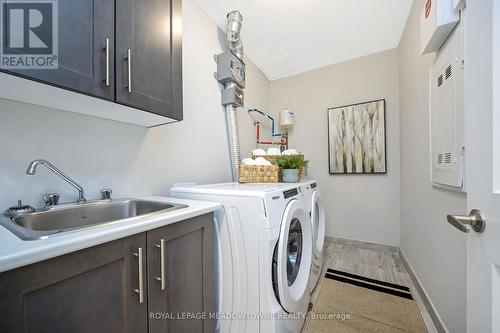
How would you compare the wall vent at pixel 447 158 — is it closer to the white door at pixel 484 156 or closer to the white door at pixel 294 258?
the white door at pixel 484 156

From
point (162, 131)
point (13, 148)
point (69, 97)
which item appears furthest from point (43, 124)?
point (162, 131)

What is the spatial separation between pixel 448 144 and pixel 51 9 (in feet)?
6.41

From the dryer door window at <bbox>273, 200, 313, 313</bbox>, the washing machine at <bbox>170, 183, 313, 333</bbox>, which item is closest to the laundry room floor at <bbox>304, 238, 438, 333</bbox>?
the dryer door window at <bbox>273, 200, 313, 313</bbox>

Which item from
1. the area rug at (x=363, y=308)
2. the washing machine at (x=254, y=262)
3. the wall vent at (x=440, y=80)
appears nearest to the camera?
the washing machine at (x=254, y=262)

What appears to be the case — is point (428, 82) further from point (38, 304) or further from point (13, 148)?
point (13, 148)

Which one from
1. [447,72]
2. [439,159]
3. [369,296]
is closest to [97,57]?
[447,72]

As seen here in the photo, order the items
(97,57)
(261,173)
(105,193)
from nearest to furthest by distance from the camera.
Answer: (97,57) → (105,193) → (261,173)

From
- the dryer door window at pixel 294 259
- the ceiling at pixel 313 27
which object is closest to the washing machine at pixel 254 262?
the dryer door window at pixel 294 259

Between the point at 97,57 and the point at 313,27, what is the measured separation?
6.93 ft

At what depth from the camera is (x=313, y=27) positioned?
213cm

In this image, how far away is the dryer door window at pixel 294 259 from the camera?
1107mm

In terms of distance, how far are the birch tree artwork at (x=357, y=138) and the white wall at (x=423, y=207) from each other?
0.84 ft

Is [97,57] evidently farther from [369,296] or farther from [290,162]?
[369,296]

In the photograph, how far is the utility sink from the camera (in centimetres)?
68
